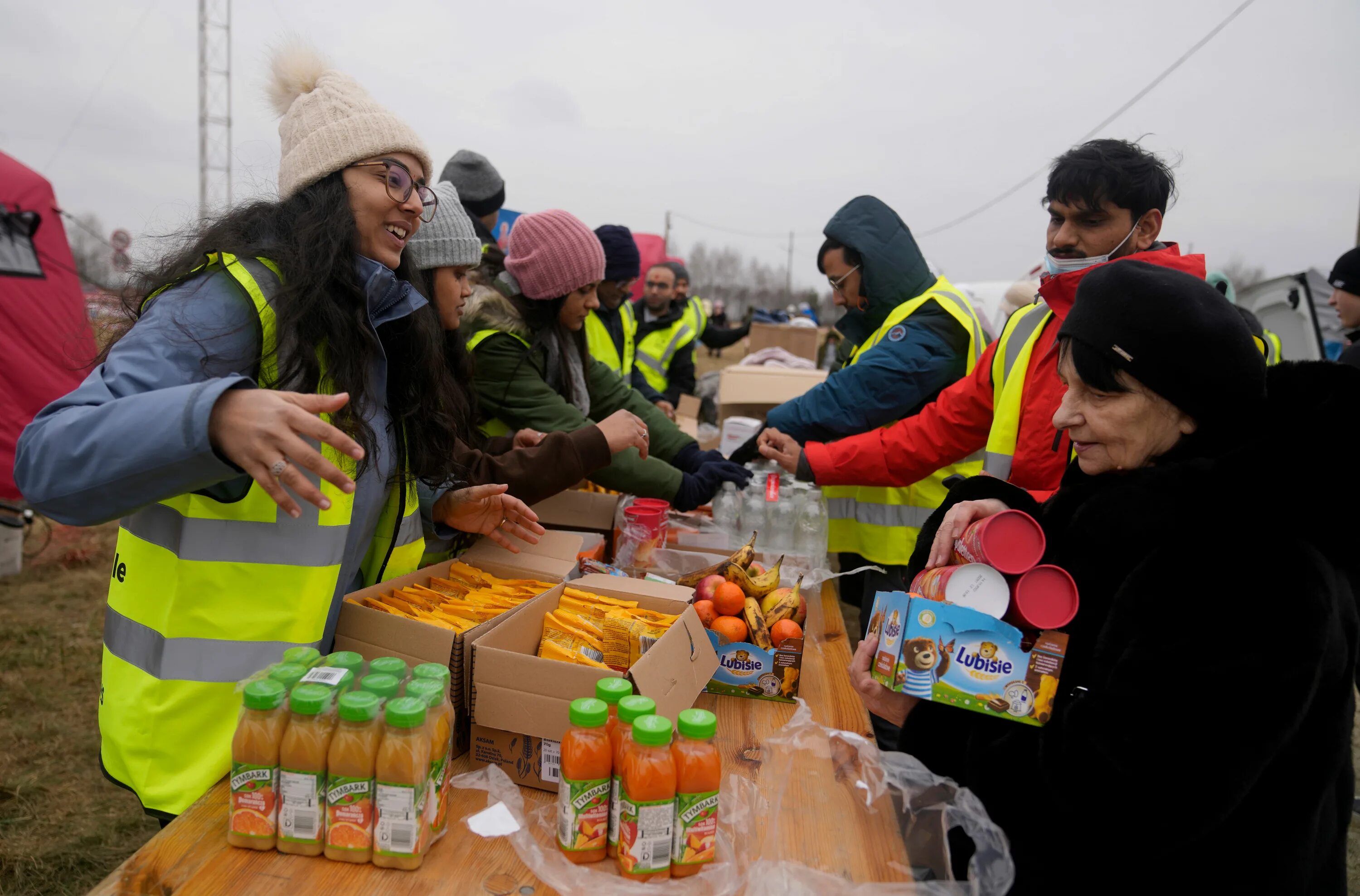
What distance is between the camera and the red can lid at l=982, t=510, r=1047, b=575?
141cm

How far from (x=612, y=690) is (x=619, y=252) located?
3.79 m

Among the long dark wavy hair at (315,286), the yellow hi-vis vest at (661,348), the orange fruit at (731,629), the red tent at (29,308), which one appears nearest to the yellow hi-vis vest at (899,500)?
the orange fruit at (731,629)

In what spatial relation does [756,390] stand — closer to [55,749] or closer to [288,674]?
[55,749]

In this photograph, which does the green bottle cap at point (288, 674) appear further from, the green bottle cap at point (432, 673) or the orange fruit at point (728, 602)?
the orange fruit at point (728, 602)

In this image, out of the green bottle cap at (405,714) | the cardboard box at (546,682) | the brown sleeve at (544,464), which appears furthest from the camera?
the brown sleeve at (544,464)

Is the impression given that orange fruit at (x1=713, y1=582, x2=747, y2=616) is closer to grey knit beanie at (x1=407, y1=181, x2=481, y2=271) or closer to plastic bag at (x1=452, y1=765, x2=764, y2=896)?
plastic bag at (x1=452, y1=765, x2=764, y2=896)

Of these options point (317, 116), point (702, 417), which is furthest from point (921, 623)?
point (702, 417)

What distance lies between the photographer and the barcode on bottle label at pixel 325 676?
1.28 meters

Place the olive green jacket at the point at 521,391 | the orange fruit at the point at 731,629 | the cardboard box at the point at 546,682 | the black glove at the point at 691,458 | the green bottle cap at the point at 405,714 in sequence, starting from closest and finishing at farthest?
the green bottle cap at the point at 405,714
the cardboard box at the point at 546,682
the orange fruit at the point at 731,629
the olive green jacket at the point at 521,391
the black glove at the point at 691,458

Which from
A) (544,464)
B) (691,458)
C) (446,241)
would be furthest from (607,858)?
(691,458)

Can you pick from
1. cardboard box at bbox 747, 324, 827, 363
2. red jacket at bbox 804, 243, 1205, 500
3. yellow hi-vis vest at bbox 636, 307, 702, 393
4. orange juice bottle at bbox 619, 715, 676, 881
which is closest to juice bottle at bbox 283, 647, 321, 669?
orange juice bottle at bbox 619, 715, 676, 881

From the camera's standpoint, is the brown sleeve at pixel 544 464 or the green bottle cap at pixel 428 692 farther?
the brown sleeve at pixel 544 464

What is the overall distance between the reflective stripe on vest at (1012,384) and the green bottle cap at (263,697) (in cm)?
206

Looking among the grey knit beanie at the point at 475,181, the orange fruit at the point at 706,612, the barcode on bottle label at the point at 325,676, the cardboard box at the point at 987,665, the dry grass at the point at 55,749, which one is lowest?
the dry grass at the point at 55,749
